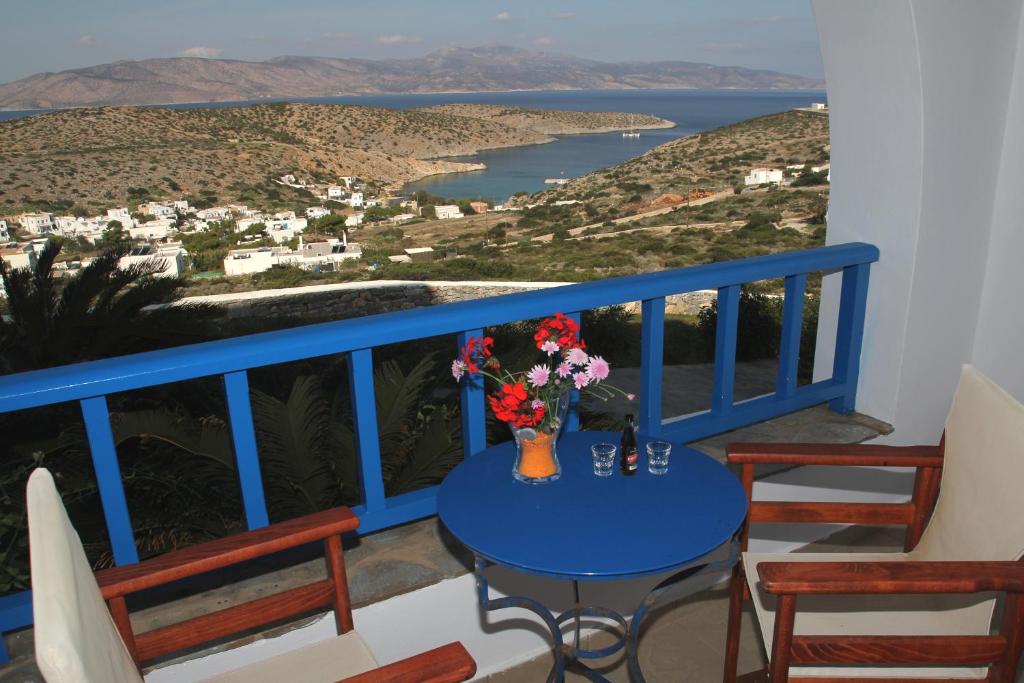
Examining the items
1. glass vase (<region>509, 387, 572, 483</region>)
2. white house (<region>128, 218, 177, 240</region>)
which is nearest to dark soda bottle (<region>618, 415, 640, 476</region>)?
glass vase (<region>509, 387, 572, 483</region>)

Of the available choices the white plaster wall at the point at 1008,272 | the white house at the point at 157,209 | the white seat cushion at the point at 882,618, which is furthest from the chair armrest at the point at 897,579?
the white house at the point at 157,209

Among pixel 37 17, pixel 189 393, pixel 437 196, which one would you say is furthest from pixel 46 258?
pixel 37 17

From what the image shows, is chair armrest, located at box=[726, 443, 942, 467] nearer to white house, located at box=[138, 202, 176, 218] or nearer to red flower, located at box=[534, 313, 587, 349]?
red flower, located at box=[534, 313, 587, 349]

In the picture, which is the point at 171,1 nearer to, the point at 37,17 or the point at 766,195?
the point at 37,17

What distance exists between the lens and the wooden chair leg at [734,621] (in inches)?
77.1

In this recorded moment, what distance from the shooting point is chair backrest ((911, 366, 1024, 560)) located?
1.52 metres

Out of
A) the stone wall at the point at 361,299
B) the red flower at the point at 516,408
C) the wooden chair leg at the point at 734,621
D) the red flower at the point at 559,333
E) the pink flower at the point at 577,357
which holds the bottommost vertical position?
the stone wall at the point at 361,299

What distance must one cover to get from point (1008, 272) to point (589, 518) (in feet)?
7.26

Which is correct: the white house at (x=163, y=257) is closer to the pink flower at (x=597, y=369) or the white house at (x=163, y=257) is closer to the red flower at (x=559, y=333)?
the red flower at (x=559, y=333)

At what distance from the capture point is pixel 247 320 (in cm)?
1338

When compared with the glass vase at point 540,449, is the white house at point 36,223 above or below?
below

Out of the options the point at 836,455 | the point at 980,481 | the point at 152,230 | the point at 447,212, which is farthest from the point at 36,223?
the point at 980,481

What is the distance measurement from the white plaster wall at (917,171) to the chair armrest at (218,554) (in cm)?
217

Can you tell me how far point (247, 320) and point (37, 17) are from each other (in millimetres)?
46819
